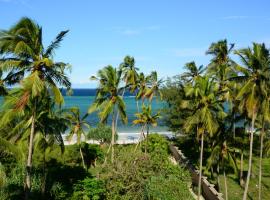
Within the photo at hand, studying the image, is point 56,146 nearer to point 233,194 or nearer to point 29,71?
point 233,194

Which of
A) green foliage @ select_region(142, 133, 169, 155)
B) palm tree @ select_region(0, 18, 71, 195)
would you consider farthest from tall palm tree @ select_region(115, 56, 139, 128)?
palm tree @ select_region(0, 18, 71, 195)

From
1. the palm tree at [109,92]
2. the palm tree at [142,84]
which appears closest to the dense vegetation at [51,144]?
the palm tree at [109,92]

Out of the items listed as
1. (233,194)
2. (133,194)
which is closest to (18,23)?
(133,194)

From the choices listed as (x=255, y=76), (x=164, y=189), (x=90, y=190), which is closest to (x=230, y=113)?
(x=255, y=76)

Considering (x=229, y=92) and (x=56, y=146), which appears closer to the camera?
(x=229, y=92)

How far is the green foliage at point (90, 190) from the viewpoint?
22469mm

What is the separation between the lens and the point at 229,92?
31.9m

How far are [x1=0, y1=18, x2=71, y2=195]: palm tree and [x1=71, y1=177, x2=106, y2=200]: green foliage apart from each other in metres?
5.06

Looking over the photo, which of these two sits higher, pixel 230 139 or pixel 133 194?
pixel 230 139

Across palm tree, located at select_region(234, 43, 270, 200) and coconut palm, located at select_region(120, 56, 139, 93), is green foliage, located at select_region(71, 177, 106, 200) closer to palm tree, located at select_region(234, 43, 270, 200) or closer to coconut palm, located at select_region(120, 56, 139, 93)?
palm tree, located at select_region(234, 43, 270, 200)

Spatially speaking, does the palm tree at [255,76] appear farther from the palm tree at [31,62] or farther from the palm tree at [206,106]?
the palm tree at [31,62]

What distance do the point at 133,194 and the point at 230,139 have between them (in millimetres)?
12268

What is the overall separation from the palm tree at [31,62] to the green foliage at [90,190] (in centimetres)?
506

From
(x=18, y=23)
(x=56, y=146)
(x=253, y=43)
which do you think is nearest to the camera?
(x=18, y=23)
